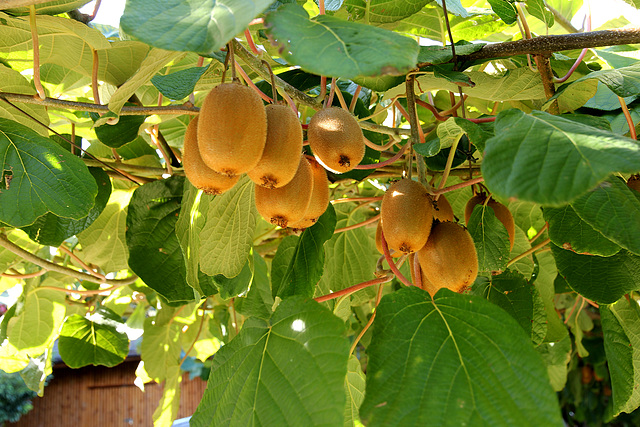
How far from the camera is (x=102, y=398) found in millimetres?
5355

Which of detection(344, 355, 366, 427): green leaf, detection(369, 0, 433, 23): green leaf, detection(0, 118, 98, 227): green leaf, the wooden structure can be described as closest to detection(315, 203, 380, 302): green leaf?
detection(344, 355, 366, 427): green leaf

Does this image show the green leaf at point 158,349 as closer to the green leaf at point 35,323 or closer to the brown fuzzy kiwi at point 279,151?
the green leaf at point 35,323

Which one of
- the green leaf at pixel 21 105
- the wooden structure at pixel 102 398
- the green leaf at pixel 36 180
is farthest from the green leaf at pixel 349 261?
the wooden structure at pixel 102 398

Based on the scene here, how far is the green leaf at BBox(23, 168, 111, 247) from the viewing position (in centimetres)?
89

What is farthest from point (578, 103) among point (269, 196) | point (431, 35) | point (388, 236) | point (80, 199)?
point (80, 199)

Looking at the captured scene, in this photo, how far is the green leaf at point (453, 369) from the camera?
0.42 metres

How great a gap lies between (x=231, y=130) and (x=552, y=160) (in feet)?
0.96

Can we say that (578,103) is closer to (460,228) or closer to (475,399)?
(460,228)

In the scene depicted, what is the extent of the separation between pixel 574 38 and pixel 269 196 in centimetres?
43

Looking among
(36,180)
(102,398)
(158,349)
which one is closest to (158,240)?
(36,180)

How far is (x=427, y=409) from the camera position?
1.42 feet

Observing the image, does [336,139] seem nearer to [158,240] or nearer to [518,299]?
[518,299]

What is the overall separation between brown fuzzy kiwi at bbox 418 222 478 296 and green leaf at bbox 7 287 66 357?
1299 mm

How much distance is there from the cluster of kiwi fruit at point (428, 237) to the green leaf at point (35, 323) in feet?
4.18
